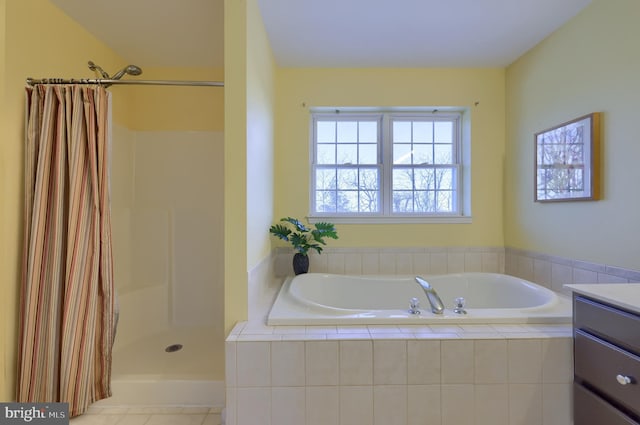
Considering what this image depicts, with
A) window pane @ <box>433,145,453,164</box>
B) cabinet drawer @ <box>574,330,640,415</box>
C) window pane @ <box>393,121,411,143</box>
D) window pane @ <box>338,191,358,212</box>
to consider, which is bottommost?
cabinet drawer @ <box>574,330,640,415</box>

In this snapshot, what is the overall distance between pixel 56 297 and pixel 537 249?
3057 mm

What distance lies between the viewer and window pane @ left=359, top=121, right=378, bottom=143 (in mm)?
2641

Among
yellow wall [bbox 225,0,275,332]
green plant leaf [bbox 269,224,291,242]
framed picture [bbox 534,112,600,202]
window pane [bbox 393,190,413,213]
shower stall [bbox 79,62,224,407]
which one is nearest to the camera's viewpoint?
yellow wall [bbox 225,0,275,332]

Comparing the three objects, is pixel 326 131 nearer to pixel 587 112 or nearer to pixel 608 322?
pixel 587 112

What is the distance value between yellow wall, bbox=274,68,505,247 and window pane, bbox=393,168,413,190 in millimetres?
361

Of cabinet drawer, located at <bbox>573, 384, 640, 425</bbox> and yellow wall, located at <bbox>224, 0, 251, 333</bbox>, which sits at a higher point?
yellow wall, located at <bbox>224, 0, 251, 333</bbox>

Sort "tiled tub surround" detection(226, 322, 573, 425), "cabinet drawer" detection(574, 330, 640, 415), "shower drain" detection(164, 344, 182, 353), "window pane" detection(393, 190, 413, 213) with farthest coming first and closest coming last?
"window pane" detection(393, 190, 413, 213) < "shower drain" detection(164, 344, 182, 353) < "tiled tub surround" detection(226, 322, 573, 425) < "cabinet drawer" detection(574, 330, 640, 415)

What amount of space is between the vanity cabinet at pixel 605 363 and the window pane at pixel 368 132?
1852mm

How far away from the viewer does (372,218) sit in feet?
8.16

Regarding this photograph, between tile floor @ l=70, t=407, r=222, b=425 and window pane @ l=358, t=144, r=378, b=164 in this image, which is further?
window pane @ l=358, t=144, r=378, b=164

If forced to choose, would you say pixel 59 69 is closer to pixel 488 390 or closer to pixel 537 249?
pixel 488 390

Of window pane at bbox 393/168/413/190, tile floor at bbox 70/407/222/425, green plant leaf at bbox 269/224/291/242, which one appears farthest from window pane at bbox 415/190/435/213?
tile floor at bbox 70/407/222/425

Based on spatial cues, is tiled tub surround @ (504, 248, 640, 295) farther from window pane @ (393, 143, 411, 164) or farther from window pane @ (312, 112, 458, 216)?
window pane @ (393, 143, 411, 164)

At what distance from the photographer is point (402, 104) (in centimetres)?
248
